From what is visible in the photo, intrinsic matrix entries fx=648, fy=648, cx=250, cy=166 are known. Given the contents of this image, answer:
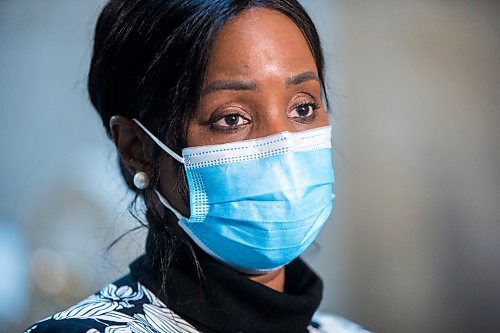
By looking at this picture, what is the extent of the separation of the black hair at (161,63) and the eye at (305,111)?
0.43 feet

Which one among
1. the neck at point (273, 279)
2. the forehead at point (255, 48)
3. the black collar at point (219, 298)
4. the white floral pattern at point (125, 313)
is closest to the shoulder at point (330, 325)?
the neck at point (273, 279)

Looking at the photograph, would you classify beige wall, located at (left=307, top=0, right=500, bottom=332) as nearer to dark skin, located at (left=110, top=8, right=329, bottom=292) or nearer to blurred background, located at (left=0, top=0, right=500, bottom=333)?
blurred background, located at (left=0, top=0, right=500, bottom=333)

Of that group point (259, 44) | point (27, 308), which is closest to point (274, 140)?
point (259, 44)

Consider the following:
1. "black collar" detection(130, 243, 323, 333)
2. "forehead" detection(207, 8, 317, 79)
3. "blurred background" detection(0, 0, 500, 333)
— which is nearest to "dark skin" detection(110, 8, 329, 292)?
"forehead" detection(207, 8, 317, 79)

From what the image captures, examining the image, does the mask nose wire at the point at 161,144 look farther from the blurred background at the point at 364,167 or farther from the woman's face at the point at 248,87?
the blurred background at the point at 364,167

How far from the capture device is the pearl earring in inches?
52.1

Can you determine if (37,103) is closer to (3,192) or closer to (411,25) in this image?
(3,192)

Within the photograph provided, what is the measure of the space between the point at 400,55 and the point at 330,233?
0.87m

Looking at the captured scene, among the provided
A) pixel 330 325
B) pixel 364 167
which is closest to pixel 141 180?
pixel 330 325

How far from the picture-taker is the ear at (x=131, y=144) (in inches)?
53.2

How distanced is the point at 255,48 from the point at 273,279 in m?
0.50

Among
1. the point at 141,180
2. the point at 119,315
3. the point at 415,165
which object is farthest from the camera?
the point at 415,165

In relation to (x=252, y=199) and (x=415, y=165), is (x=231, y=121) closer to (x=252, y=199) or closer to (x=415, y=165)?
(x=252, y=199)

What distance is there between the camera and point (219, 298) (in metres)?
1.27
